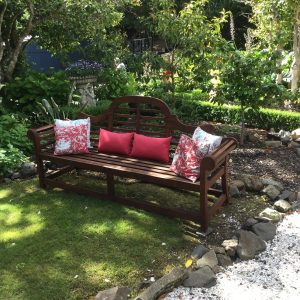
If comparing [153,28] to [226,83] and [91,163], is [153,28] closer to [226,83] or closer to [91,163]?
[226,83]

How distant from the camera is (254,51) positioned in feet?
21.1

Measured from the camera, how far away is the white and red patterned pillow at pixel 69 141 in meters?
4.60

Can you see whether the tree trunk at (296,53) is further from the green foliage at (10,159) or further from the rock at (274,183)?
the green foliage at (10,159)

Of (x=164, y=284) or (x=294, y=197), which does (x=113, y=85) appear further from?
(x=164, y=284)

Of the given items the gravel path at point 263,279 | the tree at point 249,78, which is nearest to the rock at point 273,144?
the tree at point 249,78

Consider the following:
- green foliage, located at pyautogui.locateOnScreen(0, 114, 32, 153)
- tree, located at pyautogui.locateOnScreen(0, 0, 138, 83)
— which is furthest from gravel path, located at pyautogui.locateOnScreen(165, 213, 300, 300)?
tree, located at pyautogui.locateOnScreen(0, 0, 138, 83)

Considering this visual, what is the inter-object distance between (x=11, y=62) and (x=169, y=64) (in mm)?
3526

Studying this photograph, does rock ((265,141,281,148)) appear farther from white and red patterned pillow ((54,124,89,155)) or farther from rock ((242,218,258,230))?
white and red patterned pillow ((54,124,89,155))

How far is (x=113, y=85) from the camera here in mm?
8875

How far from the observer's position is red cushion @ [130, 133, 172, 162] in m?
4.27

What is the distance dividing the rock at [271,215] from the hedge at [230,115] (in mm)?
2871

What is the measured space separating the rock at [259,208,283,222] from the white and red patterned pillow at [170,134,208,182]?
84cm

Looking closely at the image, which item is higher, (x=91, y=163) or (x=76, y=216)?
(x=91, y=163)

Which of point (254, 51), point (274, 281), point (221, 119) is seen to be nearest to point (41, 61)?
point (221, 119)
